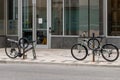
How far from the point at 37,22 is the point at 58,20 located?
122 cm

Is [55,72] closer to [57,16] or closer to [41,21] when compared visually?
[57,16]

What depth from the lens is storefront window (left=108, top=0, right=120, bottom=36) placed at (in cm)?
2153

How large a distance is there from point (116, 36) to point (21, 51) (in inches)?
241

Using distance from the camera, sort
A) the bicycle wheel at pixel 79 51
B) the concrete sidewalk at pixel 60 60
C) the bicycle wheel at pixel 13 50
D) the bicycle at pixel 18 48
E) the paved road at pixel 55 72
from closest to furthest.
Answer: the paved road at pixel 55 72, the concrete sidewalk at pixel 60 60, the bicycle wheel at pixel 79 51, the bicycle at pixel 18 48, the bicycle wheel at pixel 13 50

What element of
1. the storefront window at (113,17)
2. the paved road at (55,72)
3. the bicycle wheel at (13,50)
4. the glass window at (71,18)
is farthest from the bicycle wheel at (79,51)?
the glass window at (71,18)

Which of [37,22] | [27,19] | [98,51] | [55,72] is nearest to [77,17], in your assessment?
[37,22]

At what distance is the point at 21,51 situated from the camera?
17531mm

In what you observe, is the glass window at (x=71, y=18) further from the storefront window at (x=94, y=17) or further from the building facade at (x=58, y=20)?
the storefront window at (x=94, y=17)

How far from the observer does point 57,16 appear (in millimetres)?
22562

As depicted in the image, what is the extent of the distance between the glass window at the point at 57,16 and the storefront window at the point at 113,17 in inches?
106

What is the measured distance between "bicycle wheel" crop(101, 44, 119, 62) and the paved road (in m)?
1.28

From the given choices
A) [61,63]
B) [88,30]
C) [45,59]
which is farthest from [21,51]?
[88,30]

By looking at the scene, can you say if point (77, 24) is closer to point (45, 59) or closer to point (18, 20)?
point (18, 20)

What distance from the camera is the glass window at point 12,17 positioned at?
76.9 feet
